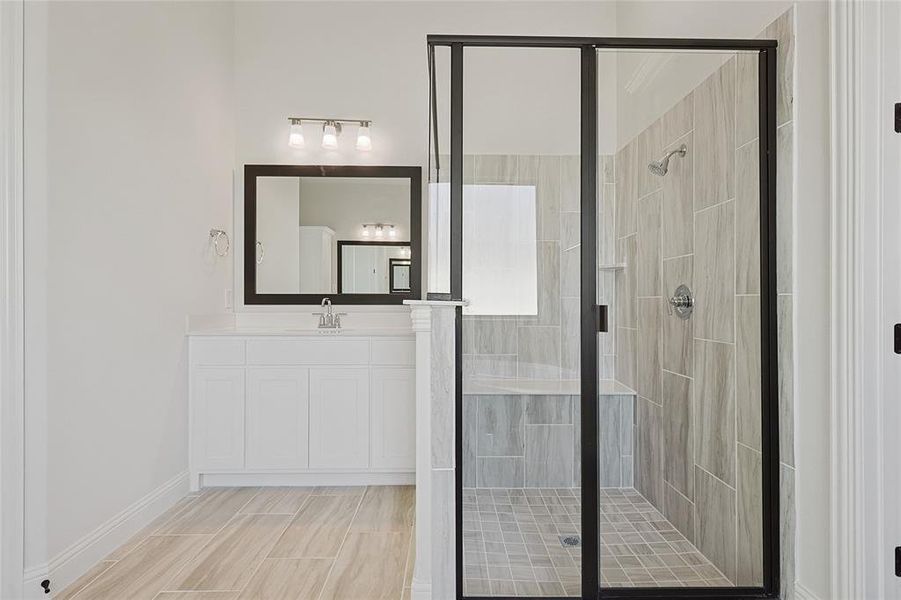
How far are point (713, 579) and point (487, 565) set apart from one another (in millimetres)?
757

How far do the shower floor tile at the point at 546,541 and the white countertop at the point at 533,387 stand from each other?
1.04ft

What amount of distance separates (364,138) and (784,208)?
252 cm

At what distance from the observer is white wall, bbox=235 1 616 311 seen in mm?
3732

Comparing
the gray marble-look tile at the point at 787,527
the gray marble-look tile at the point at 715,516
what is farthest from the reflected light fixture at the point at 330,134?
the gray marble-look tile at the point at 787,527

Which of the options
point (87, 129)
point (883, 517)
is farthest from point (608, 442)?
point (87, 129)

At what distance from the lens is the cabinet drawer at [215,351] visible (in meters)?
3.13

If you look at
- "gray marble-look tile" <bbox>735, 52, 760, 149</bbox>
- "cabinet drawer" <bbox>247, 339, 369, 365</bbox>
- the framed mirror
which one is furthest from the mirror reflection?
"gray marble-look tile" <bbox>735, 52, 760, 149</bbox>

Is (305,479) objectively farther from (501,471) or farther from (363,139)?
(363,139)

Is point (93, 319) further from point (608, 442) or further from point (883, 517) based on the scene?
point (883, 517)

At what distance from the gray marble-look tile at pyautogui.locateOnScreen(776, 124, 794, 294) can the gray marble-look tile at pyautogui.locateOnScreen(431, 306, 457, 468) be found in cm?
107

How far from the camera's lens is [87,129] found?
2.26 m

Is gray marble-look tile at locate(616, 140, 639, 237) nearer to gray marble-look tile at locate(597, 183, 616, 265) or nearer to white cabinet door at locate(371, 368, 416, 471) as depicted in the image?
gray marble-look tile at locate(597, 183, 616, 265)

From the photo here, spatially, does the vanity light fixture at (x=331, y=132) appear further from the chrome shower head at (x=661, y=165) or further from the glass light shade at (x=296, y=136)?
the chrome shower head at (x=661, y=165)

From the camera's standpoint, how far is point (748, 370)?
6.51 feet
